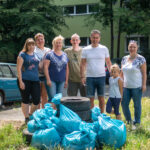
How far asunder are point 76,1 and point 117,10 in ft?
27.4

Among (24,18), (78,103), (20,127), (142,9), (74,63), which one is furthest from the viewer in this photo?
(142,9)

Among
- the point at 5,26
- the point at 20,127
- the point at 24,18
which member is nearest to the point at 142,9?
the point at 24,18

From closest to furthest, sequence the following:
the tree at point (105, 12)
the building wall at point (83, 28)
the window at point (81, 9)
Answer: the tree at point (105, 12)
the building wall at point (83, 28)
the window at point (81, 9)

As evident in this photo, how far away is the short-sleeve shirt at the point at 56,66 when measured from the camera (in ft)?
18.8

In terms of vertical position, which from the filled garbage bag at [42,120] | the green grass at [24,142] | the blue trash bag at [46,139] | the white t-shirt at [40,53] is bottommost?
the green grass at [24,142]

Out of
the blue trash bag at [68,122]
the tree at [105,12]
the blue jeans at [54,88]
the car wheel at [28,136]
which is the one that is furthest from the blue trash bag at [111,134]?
the tree at [105,12]

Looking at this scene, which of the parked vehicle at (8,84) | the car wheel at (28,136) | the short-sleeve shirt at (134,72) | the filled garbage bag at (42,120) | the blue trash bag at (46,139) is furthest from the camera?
the parked vehicle at (8,84)

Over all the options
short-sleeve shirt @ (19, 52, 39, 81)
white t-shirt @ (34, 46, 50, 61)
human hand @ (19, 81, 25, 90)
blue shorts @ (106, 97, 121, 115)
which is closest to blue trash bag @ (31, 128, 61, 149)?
human hand @ (19, 81, 25, 90)

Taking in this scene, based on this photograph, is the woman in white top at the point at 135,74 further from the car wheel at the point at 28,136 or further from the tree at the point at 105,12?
the tree at the point at 105,12

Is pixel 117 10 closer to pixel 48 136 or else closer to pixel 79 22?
pixel 79 22

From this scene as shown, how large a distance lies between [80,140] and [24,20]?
50.7 feet

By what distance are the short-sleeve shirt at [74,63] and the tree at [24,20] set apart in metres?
12.1

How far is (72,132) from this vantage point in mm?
4180

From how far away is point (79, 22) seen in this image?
2681cm
